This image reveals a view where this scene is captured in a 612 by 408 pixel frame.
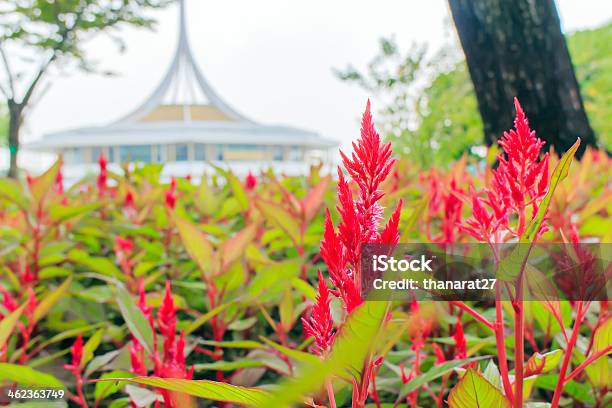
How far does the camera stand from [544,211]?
414 mm

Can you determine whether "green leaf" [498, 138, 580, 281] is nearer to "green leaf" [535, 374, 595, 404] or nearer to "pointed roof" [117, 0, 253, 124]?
"green leaf" [535, 374, 595, 404]

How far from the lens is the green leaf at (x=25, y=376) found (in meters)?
0.61

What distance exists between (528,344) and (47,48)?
64.8ft

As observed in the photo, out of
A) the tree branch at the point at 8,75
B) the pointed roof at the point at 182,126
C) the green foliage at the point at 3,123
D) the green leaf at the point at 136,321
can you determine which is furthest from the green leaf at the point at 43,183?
the green foliage at the point at 3,123

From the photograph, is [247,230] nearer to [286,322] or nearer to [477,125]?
[286,322]

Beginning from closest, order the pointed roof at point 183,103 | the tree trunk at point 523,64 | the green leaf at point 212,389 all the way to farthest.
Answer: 1. the green leaf at point 212,389
2. the tree trunk at point 523,64
3. the pointed roof at point 183,103

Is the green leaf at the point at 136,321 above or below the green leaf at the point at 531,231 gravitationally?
below

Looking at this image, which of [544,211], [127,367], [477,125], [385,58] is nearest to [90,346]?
[127,367]

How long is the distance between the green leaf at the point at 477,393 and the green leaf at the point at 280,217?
0.71 meters

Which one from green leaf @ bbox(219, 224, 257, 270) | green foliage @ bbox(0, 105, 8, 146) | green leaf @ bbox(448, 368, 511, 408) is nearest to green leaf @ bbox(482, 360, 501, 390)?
green leaf @ bbox(448, 368, 511, 408)

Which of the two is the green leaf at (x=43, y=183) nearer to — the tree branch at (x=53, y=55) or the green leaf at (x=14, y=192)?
the green leaf at (x=14, y=192)

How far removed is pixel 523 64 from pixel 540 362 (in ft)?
8.25

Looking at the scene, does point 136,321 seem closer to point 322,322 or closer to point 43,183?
point 322,322

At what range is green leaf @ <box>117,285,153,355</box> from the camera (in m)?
0.76
